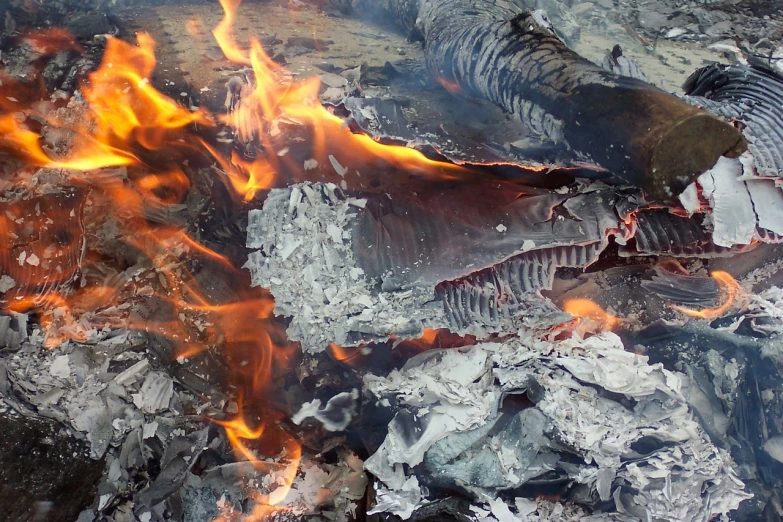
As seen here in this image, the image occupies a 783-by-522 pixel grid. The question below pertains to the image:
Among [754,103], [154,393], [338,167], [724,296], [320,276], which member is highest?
[754,103]

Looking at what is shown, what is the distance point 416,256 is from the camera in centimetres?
184

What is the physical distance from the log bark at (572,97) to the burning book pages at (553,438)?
0.76 m

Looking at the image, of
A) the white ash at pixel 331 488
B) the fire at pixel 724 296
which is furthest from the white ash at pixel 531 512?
the fire at pixel 724 296

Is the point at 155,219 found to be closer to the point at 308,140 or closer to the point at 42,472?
the point at 308,140

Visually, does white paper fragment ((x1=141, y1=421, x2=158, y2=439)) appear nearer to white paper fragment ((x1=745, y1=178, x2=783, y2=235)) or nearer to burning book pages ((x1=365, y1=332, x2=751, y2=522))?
burning book pages ((x1=365, y1=332, x2=751, y2=522))

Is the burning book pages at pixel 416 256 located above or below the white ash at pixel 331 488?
above

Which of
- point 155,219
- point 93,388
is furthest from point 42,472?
point 155,219

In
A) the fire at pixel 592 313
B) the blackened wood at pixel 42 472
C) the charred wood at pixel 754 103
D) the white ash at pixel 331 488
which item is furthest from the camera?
the white ash at pixel 331 488

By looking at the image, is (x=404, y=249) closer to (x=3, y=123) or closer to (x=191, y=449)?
(x=191, y=449)

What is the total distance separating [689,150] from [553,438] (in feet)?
3.50

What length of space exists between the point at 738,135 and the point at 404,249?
1.03m

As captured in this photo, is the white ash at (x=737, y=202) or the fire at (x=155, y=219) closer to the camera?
the white ash at (x=737, y=202)

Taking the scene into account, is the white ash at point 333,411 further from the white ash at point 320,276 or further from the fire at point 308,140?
the fire at point 308,140

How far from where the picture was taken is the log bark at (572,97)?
1155 mm
